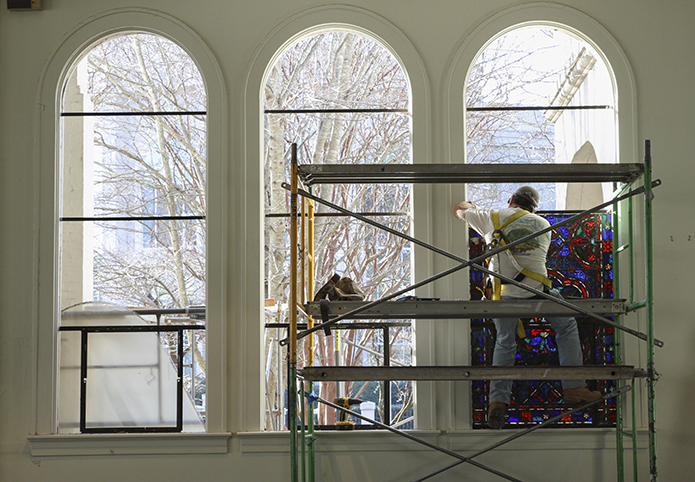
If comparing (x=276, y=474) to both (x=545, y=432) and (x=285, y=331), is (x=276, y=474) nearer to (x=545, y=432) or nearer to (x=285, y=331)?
(x=285, y=331)

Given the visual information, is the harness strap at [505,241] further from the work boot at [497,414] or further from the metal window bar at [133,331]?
the metal window bar at [133,331]

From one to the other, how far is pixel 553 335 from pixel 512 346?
0.42m

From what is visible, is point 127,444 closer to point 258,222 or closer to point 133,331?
point 133,331

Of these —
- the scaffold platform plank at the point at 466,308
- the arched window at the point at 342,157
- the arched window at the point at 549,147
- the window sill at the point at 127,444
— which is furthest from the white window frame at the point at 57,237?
the arched window at the point at 549,147

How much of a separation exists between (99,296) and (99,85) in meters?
1.41

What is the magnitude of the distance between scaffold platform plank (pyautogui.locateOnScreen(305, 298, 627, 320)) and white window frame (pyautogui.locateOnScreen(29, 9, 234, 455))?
96cm

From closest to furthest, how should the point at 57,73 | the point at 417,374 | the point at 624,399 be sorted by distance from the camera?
1. the point at 417,374
2. the point at 624,399
3. the point at 57,73

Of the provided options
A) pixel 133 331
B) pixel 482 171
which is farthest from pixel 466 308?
pixel 133 331

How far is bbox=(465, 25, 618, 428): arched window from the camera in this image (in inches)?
190

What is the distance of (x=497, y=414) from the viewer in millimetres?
4551

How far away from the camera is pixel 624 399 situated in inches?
187

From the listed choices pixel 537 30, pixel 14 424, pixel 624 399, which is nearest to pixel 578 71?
pixel 537 30

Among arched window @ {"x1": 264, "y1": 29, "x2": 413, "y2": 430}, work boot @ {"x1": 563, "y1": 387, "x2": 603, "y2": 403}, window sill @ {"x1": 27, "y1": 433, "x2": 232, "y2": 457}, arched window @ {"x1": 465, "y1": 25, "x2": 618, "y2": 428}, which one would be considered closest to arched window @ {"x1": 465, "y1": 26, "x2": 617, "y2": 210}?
arched window @ {"x1": 465, "y1": 25, "x2": 618, "y2": 428}

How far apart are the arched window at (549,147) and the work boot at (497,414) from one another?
0.24 m
